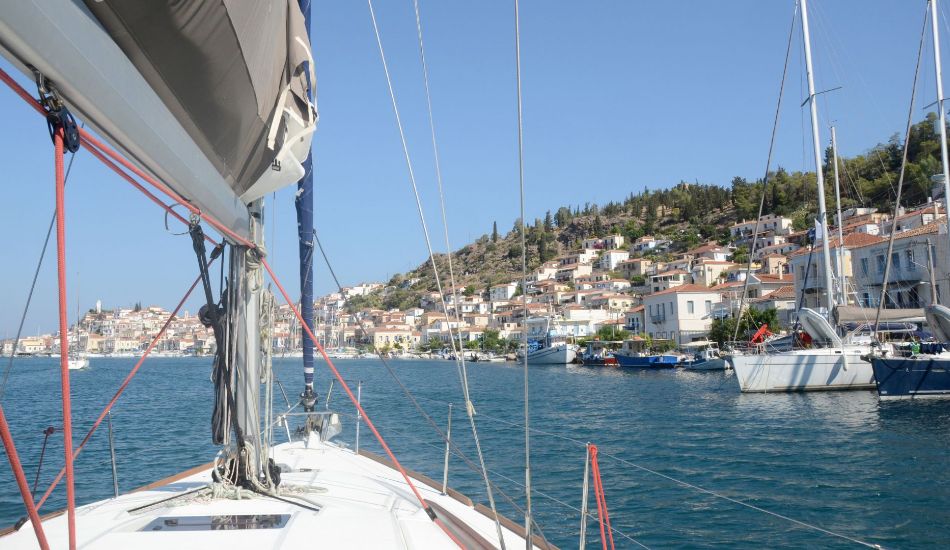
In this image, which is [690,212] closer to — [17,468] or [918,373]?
[918,373]

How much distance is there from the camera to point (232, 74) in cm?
243

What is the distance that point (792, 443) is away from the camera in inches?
536

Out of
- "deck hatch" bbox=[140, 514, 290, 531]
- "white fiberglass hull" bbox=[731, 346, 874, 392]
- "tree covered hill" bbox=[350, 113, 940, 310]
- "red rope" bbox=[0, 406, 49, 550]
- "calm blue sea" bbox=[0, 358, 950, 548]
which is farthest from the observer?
"tree covered hill" bbox=[350, 113, 940, 310]

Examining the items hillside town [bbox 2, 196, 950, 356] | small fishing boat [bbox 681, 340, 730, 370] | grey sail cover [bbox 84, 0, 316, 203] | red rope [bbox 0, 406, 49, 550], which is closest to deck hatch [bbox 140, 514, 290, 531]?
grey sail cover [bbox 84, 0, 316, 203]

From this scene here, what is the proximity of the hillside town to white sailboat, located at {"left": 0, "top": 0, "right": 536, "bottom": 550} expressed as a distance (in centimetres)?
621

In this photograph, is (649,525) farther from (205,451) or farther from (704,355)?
(704,355)

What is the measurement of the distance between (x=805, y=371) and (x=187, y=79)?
24699 millimetres

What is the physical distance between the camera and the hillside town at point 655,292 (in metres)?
34.3

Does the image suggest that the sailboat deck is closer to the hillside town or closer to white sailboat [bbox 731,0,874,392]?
the hillside town

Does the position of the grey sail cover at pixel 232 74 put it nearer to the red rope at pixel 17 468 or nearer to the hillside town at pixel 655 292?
the red rope at pixel 17 468

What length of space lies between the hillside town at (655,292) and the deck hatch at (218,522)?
660cm

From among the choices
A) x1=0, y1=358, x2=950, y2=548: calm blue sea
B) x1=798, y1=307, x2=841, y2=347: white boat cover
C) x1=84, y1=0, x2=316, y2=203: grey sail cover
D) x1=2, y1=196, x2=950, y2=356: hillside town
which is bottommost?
x1=0, y1=358, x2=950, y2=548: calm blue sea

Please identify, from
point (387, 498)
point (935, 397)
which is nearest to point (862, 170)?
point (935, 397)

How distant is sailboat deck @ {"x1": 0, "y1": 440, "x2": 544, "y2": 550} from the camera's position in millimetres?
3076
